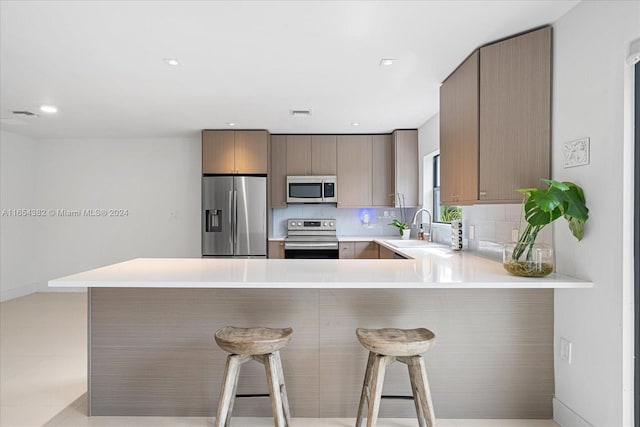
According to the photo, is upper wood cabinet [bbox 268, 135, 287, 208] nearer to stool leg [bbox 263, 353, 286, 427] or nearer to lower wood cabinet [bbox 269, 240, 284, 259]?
lower wood cabinet [bbox 269, 240, 284, 259]

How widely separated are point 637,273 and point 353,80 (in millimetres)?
2191

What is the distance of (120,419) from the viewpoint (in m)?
2.22

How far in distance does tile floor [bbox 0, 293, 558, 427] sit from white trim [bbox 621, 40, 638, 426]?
0.66m

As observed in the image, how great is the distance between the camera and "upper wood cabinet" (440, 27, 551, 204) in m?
2.21

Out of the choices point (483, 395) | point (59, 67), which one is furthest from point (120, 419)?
point (59, 67)

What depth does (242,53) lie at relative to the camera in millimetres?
2564

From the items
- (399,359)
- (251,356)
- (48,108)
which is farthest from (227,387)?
(48,108)

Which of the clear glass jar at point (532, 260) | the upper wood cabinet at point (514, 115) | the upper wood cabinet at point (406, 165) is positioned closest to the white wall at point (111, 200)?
the upper wood cabinet at point (406, 165)

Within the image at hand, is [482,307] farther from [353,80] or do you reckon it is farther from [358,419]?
[353,80]

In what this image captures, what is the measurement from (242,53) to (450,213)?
2632mm

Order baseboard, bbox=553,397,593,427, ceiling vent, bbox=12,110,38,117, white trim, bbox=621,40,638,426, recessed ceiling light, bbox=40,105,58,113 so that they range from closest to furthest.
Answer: white trim, bbox=621,40,638,426 < baseboard, bbox=553,397,593,427 < recessed ceiling light, bbox=40,105,58,113 < ceiling vent, bbox=12,110,38,117

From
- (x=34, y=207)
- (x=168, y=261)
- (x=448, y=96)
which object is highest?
(x=448, y=96)

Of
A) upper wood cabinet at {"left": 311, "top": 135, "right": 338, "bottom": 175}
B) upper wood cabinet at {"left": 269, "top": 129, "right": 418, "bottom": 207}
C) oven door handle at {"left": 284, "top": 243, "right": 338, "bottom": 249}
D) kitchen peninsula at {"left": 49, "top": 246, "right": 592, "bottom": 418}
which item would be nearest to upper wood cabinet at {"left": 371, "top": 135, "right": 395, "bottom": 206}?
upper wood cabinet at {"left": 269, "top": 129, "right": 418, "bottom": 207}

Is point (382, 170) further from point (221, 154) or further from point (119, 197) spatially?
point (119, 197)
